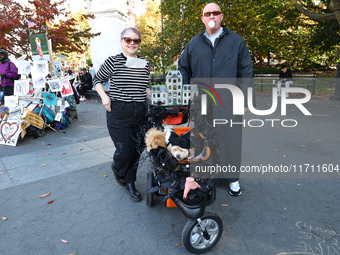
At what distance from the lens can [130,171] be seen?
334 cm

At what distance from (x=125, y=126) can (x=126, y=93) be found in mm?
405

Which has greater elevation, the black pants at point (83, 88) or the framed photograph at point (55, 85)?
the framed photograph at point (55, 85)

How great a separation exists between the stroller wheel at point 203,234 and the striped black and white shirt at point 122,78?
1586 millimetres

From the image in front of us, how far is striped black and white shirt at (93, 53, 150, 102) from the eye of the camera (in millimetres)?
2920

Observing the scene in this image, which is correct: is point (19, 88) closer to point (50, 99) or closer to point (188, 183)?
point (50, 99)

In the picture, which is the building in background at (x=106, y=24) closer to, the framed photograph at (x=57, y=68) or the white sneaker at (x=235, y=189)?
the framed photograph at (x=57, y=68)

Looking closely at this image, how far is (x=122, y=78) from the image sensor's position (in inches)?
116

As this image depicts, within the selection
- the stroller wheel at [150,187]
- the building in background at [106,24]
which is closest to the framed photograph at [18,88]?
the stroller wheel at [150,187]

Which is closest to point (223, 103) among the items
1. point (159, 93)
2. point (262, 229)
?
point (159, 93)

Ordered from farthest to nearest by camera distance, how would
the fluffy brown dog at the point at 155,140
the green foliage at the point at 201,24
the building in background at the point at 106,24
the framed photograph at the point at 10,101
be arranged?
1. the building in background at the point at 106,24
2. the green foliage at the point at 201,24
3. the framed photograph at the point at 10,101
4. the fluffy brown dog at the point at 155,140

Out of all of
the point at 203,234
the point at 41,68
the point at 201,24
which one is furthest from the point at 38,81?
the point at 201,24

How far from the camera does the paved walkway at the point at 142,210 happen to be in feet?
8.27

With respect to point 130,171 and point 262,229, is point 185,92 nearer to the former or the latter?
point 130,171

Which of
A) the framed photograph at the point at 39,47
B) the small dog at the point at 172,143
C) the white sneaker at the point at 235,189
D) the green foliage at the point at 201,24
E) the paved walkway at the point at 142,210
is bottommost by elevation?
the paved walkway at the point at 142,210
